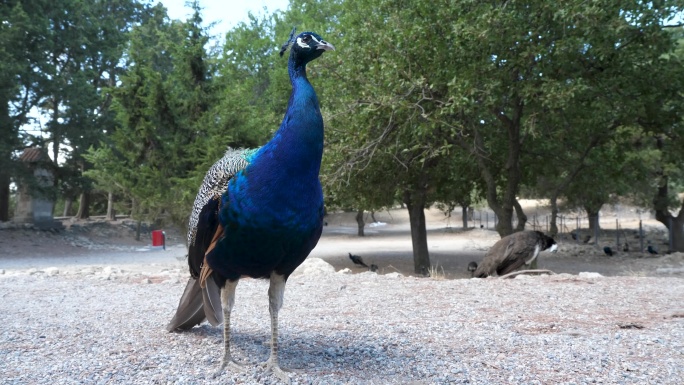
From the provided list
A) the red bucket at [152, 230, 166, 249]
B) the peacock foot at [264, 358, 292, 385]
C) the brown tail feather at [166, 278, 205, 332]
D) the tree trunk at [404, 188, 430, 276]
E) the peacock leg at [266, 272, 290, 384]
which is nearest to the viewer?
the peacock foot at [264, 358, 292, 385]

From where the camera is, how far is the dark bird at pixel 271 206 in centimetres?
348

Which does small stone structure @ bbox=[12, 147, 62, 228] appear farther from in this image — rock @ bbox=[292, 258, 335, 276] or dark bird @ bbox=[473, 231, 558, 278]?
dark bird @ bbox=[473, 231, 558, 278]

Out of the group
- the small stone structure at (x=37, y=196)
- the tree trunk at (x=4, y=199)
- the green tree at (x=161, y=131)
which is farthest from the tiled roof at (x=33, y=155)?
the green tree at (x=161, y=131)

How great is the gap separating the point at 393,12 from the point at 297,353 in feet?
30.5

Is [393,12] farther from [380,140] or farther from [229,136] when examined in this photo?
A: [229,136]

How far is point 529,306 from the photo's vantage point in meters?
6.32

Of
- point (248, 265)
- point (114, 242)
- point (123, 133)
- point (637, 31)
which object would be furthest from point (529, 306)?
point (114, 242)

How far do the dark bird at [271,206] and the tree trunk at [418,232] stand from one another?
12.4 metres

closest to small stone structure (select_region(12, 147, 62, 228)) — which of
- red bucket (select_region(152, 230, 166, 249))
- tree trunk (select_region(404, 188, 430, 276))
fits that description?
red bucket (select_region(152, 230, 166, 249))

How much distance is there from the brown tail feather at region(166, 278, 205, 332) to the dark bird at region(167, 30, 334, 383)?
2.42 ft

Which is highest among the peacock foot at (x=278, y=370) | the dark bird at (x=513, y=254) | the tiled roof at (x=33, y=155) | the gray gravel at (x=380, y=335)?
the tiled roof at (x=33, y=155)

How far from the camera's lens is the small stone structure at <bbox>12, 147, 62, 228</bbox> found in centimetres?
2158

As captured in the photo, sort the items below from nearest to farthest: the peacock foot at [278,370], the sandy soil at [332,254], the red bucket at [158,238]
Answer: the peacock foot at [278,370] < the sandy soil at [332,254] < the red bucket at [158,238]

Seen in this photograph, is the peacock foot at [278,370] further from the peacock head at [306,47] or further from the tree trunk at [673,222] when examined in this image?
the tree trunk at [673,222]
